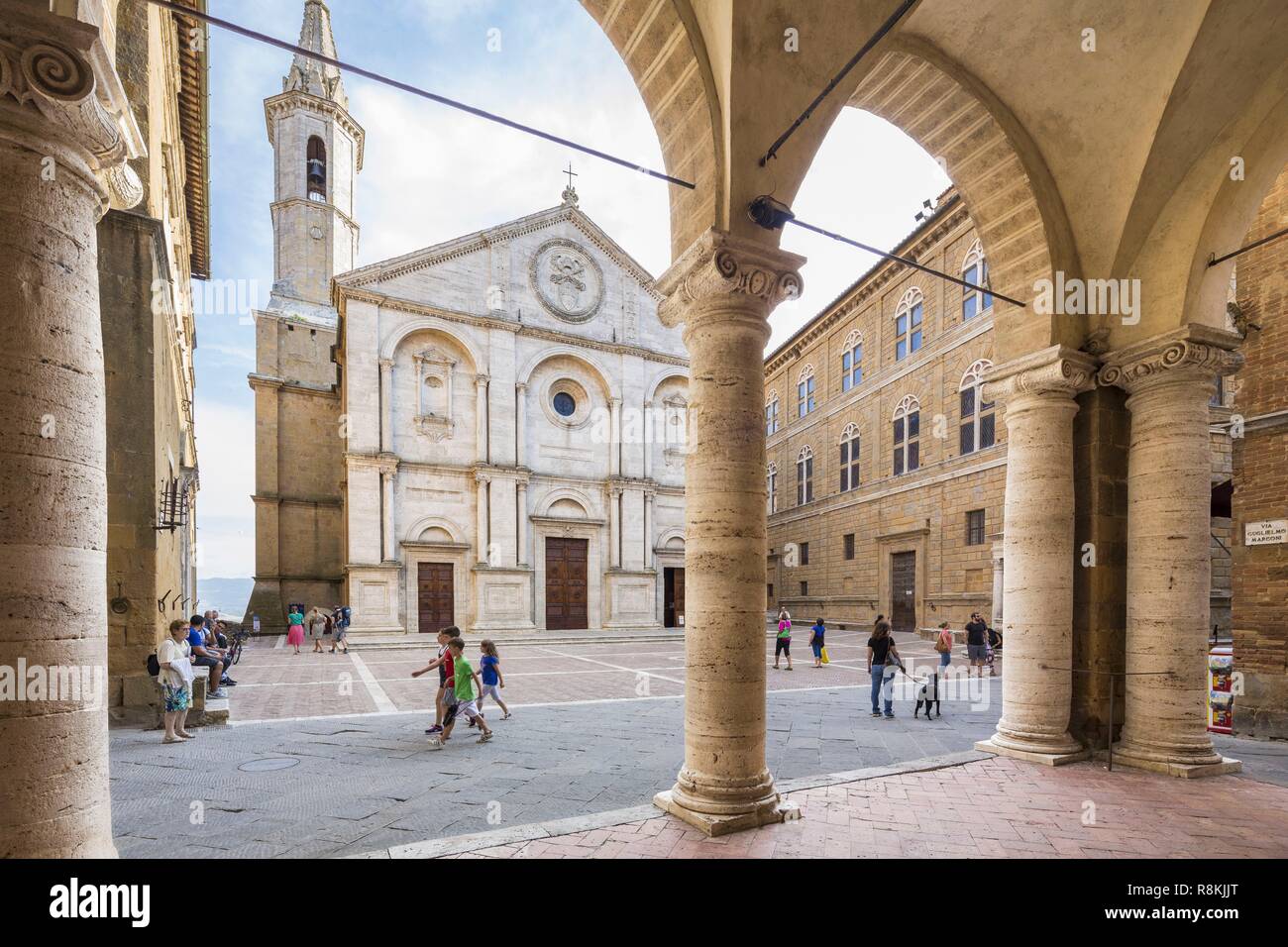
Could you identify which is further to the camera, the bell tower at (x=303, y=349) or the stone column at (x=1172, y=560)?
the bell tower at (x=303, y=349)

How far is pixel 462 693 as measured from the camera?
7.66 meters

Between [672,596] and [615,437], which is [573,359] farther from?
[672,596]

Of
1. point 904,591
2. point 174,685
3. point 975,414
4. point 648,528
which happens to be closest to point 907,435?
point 975,414

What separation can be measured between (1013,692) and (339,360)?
89.2ft

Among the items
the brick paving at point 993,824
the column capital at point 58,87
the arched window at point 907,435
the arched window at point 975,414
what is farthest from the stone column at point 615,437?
the column capital at point 58,87

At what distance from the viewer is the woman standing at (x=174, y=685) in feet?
24.7

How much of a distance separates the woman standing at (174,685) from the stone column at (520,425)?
1658 cm

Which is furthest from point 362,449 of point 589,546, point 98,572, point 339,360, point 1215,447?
point 1215,447

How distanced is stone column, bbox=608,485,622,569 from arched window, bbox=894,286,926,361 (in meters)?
12.8

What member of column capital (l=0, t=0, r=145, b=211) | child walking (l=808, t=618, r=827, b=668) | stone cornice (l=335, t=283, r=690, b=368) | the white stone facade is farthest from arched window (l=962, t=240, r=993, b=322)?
column capital (l=0, t=0, r=145, b=211)

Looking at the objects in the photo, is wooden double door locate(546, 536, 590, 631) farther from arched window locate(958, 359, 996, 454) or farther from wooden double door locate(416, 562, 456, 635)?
arched window locate(958, 359, 996, 454)

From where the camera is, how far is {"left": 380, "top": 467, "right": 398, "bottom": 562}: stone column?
2198cm

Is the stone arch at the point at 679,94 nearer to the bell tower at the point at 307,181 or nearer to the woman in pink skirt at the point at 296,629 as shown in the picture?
the woman in pink skirt at the point at 296,629
